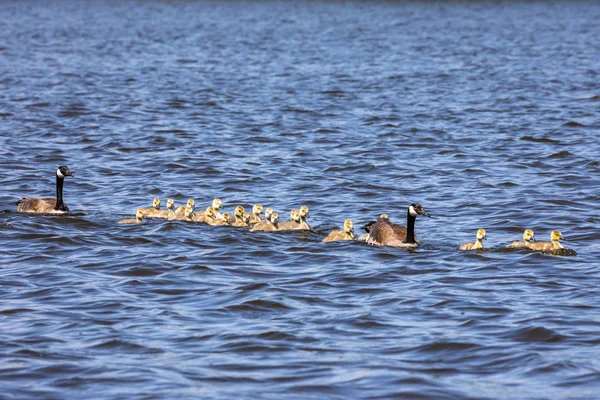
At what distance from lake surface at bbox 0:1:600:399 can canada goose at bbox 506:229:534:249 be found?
415mm

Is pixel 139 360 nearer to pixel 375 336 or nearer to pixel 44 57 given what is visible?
pixel 375 336

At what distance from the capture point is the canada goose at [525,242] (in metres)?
15.9

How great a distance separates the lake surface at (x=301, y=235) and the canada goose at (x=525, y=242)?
415mm

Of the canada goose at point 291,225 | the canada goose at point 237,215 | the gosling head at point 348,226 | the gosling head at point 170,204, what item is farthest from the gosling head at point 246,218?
the gosling head at point 348,226

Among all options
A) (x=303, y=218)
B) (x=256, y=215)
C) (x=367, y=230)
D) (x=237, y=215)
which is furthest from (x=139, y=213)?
(x=367, y=230)

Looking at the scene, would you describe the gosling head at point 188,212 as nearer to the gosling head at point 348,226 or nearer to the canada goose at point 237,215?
the canada goose at point 237,215

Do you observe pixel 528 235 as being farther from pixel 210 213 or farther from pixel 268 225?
pixel 210 213

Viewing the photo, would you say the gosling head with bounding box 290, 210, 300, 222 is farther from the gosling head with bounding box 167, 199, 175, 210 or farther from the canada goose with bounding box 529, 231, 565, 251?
the canada goose with bounding box 529, 231, 565, 251

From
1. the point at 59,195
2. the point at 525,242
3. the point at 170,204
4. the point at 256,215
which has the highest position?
the point at 59,195

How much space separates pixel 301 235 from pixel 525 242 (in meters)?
3.56

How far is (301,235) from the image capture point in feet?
56.3

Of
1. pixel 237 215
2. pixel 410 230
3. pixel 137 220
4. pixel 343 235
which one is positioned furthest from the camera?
pixel 137 220

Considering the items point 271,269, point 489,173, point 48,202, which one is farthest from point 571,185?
point 48,202

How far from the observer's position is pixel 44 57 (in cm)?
4750
